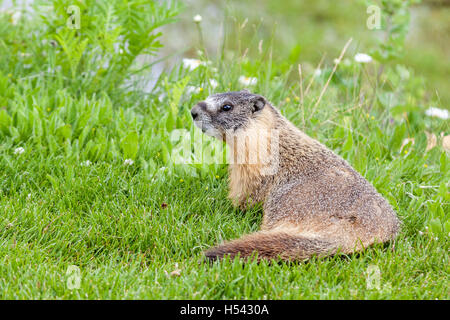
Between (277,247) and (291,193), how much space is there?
23.1 inches

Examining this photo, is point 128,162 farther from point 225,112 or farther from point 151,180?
point 225,112

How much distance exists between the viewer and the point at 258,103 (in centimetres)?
385

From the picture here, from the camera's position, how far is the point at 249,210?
3750 mm

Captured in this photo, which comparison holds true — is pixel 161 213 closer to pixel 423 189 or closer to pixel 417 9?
pixel 423 189

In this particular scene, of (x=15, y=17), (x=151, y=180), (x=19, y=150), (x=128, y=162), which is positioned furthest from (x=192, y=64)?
(x=15, y=17)

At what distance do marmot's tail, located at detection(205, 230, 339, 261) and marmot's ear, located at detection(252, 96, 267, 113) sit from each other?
1047mm

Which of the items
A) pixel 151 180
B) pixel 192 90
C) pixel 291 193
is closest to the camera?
pixel 291 193

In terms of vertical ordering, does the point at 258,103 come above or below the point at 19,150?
above

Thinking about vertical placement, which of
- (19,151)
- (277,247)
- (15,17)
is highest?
(15,17)

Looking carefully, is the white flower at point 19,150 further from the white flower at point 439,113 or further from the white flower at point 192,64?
the white flower at point 439,113

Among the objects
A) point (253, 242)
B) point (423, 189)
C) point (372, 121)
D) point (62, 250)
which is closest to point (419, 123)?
point (372, 121)

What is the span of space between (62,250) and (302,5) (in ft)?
29.0

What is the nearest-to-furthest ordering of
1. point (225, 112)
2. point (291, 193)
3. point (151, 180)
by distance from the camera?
point (291, 193), point (225, 112), point (151, 180)

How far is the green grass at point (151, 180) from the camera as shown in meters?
2.87
